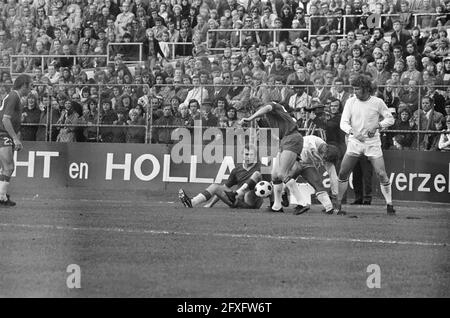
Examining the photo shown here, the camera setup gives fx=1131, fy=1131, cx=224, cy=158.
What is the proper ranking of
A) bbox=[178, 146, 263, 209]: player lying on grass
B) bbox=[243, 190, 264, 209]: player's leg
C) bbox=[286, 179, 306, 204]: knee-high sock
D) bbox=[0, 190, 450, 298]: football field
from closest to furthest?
bbox=[0, 190, 450, 298]: football field
bbox=[286, 179, 306, 204]: knee-high sock
bbox=[178, 146, 263, 209]: player lying on grass
bbox=[243, 190, 264, 209]: player's leg

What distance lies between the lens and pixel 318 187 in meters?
18.2

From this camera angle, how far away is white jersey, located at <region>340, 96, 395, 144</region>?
17.9 m

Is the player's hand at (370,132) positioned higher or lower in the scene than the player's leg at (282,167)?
higher

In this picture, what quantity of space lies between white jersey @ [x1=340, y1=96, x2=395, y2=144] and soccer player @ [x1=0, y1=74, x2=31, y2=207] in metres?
5.09

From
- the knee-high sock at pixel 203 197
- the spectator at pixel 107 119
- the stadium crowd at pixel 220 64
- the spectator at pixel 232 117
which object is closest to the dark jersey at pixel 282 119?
the knee-high sock at pixel 203 197

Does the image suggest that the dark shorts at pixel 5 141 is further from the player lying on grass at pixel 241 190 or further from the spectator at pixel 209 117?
the spectator at pixel 209 117

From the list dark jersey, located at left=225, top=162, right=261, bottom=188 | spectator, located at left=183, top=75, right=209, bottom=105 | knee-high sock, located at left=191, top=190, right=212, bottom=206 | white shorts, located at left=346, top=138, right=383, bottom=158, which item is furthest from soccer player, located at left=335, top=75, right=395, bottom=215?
spectator, located at left=183, top=75, right=209, bottom=105

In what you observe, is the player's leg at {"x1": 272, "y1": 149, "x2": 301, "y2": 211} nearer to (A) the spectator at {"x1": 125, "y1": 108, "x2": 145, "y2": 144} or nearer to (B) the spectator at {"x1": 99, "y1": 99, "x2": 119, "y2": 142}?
(A) the spectator at {"x1": 125, "y1": 108, "x2": 145, "y2": 144}

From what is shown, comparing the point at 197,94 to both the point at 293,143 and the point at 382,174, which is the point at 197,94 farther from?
the point at 382,174

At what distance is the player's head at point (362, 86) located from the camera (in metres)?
17.7

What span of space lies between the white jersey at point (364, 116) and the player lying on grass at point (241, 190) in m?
2.05

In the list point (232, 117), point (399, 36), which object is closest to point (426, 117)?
point (399, 36)

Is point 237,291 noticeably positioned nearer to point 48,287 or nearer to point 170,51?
point 48,287
